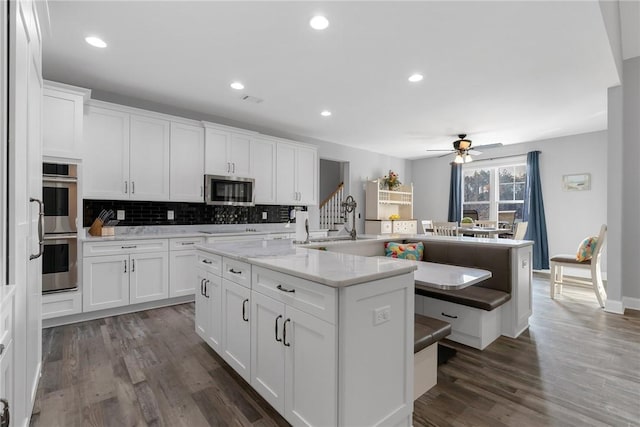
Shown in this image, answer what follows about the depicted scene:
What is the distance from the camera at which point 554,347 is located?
8.89ft

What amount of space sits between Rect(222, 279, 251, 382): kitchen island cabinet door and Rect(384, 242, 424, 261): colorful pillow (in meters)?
1.99

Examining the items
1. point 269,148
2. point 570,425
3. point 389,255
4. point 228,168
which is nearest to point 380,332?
point 570,425

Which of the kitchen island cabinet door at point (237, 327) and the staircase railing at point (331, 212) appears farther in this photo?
the staircase railing at point (331, 212)

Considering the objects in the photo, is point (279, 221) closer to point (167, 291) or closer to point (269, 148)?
point (269, 148)

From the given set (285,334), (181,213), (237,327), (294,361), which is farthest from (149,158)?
(294,361)

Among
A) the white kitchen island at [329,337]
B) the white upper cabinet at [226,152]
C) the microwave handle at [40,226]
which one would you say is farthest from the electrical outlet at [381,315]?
the white upper cabinet at [226,152]

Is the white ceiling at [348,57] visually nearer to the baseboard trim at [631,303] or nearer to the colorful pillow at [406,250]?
the colorful pillow at [406,250]

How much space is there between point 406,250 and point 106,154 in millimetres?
3689

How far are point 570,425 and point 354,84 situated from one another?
3419 millimetres

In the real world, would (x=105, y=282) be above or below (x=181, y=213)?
below

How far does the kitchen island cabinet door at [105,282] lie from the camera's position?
10.8ft

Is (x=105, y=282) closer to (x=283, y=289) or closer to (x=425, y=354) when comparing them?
(x=283, y=289)

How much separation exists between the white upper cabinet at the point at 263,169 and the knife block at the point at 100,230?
204 centimetres

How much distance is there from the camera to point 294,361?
1566 mm
